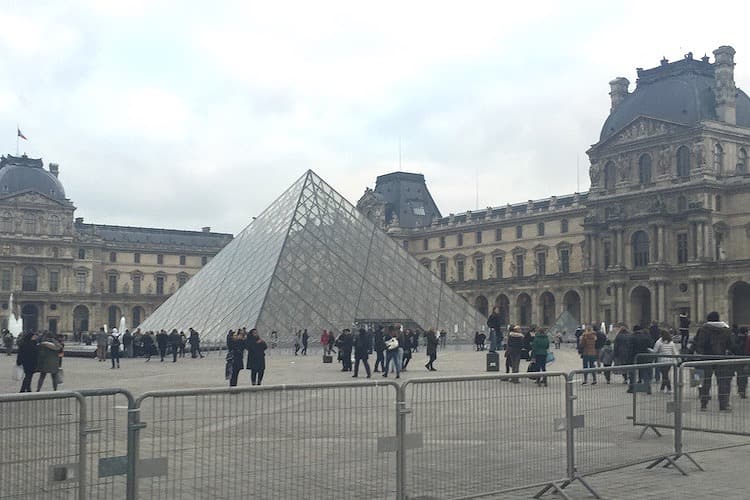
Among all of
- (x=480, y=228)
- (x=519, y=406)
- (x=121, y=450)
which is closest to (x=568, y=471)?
(x=519, y=406)

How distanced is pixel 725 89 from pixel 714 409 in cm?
5194

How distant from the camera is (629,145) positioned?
59.9 meters

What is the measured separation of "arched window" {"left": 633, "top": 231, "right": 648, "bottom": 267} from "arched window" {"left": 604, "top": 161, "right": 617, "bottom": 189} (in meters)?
3.99

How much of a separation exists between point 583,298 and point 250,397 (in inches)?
2311

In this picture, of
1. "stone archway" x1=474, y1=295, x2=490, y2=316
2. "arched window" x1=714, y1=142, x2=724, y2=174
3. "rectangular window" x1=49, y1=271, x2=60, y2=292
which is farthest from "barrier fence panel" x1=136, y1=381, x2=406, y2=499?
"rectangular window" x1=49, y1=271, x2=60, y2=292

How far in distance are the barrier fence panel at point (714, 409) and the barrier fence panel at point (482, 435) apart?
2.39 meters

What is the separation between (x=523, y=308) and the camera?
7106 centimetres

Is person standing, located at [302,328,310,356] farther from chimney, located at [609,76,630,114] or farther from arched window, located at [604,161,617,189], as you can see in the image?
chimney, located at [609,76,630,114]

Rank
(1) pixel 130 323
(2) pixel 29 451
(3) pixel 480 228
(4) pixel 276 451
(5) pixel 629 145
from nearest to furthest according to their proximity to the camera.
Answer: (2) pixel 29 451
(4) pixel 276 451
(5) pixel 629 145
(3) pixel 480 228
(1) pixel 130 323

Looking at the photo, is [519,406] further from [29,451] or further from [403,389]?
[29,451]

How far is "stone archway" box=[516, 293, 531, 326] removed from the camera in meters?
70.6

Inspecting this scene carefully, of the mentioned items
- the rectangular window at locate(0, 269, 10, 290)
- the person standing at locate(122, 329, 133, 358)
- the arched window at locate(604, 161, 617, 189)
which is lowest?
the person standing at locate(122, 329, 133, 358)

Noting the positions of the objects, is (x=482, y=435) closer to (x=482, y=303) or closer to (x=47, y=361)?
(x=47, y=361)

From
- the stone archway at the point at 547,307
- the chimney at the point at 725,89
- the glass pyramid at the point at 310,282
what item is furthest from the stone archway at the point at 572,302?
the glass pyramid at the point at 310,282
